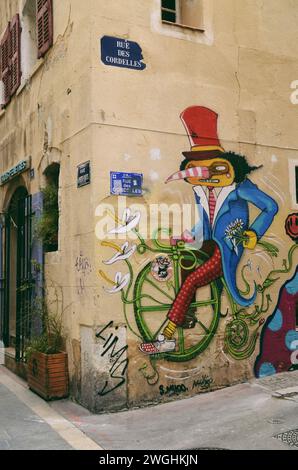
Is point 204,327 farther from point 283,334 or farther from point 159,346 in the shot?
point 283,334

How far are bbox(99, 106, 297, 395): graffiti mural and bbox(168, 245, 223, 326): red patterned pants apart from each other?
1cm

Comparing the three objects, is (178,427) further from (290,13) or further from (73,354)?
(290,13)

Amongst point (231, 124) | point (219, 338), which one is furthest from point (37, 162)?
point (219, 338)

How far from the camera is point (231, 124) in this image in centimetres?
774

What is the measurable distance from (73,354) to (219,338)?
2.03 meters

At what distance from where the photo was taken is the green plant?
8125 mm

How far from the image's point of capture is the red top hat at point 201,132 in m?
7.42

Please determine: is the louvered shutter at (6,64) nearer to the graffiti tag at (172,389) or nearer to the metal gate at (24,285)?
the metal gate at (24,285)

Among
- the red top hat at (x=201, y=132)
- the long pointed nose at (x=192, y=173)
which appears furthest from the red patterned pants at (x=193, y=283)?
the red top hat at (x=201, y=132)

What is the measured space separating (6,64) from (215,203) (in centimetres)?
585

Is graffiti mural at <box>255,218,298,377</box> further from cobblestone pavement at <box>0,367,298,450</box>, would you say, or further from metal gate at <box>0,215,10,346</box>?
metal gate at <box>0,215,10,346</box>

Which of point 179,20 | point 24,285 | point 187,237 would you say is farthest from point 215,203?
point 24,285

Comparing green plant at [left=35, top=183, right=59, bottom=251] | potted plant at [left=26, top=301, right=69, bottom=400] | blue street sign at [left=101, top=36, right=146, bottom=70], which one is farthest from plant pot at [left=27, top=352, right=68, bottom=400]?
blue street sign at [left=101, top=36, right=146, bottom=70]

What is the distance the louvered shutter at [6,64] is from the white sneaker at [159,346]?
20.6 ft
